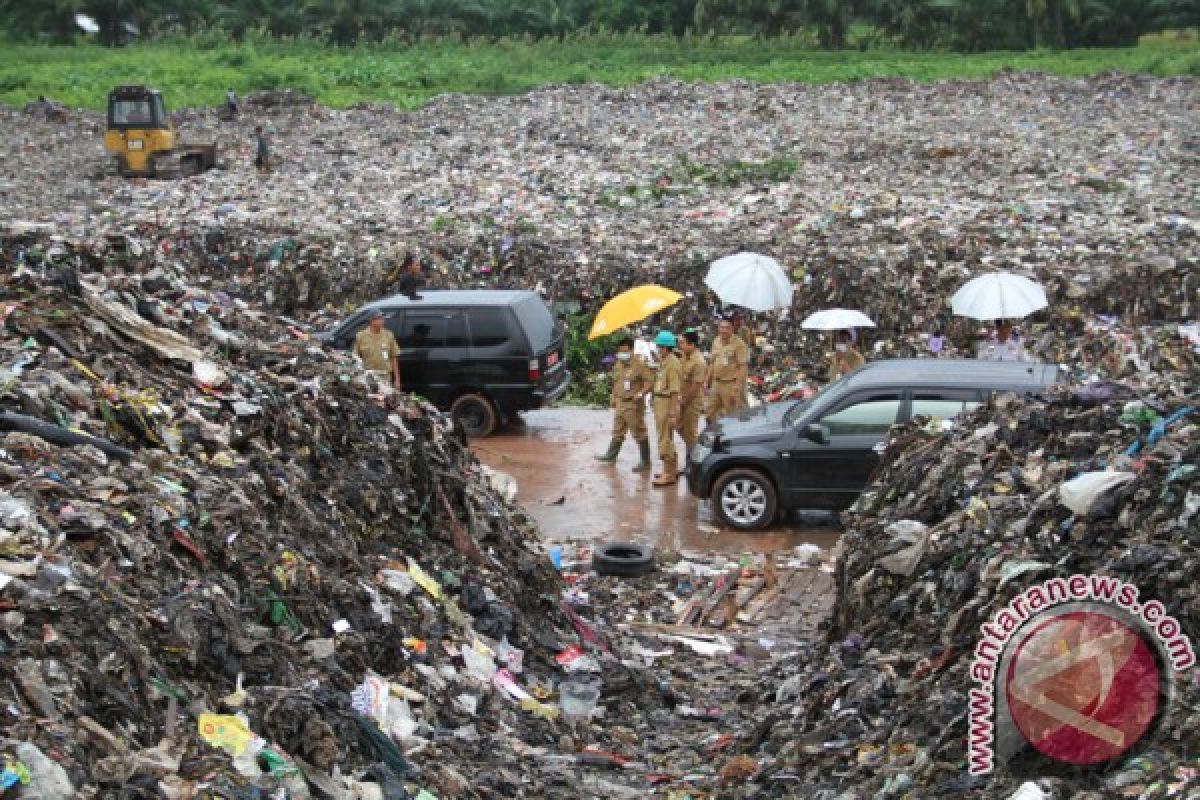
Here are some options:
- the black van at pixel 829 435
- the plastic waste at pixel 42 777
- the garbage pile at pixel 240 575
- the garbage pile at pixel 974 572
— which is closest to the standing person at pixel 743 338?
the black van at pixel 829 435

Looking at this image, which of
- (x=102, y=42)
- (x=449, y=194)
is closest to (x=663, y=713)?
(x=449, y=194)

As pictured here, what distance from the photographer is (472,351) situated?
17203mm

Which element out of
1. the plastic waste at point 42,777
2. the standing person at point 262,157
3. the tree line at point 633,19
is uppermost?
the tree line at point 633,19

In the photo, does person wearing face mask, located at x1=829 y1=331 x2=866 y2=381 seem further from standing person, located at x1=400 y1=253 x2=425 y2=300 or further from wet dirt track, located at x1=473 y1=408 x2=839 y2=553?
standing person, located at x1=400 y1=253 x2=425 y2=300

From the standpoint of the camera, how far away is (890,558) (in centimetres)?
929

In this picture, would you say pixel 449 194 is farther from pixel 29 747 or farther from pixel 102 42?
pixel 102 42

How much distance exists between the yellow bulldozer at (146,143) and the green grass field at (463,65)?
715 cm

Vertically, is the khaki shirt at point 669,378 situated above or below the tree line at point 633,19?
below

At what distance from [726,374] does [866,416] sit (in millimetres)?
2513

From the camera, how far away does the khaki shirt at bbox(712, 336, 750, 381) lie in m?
15.7

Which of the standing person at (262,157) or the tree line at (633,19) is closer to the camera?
the standing person at (262,157)

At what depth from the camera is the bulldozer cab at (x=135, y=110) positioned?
30.9 meters

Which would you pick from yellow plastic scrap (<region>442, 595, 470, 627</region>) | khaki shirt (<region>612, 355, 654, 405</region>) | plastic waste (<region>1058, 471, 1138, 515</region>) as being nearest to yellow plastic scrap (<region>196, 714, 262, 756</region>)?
yellow plastic scrap (<region>442, 595, 470, 627</region>)

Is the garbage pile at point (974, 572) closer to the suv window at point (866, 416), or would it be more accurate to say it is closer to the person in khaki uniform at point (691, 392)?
A: the suv window at point (866, 416)
